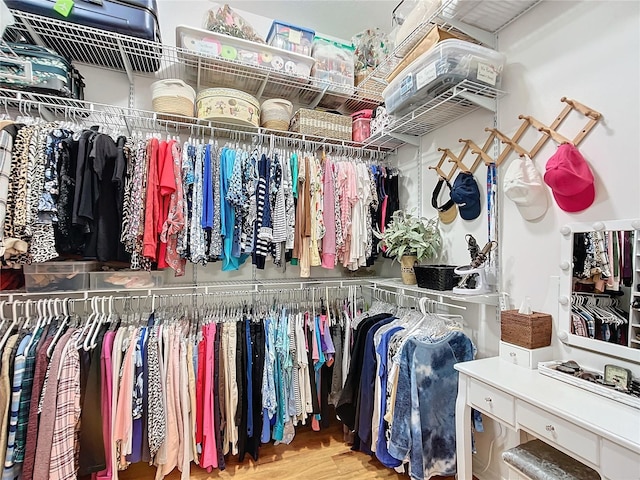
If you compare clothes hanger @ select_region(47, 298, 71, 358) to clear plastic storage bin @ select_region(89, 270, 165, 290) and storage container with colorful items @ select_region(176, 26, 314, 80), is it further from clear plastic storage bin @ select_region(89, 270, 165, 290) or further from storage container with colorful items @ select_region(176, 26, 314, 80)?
storage container with colorful items @ select_region(176, 26, 314, 80)

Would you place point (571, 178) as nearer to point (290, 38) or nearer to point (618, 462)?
point (618, 462)

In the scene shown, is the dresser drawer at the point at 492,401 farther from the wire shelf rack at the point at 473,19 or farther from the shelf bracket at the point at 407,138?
the wire shelf rack at the point at 473,19

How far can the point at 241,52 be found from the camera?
6.88 ft

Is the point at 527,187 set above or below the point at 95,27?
A: below

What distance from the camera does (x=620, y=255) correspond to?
1.26m

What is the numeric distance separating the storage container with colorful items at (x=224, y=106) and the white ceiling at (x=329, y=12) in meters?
0.99

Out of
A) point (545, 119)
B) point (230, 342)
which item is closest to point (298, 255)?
point (230, 342)

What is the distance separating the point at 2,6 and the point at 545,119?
8.62 ft

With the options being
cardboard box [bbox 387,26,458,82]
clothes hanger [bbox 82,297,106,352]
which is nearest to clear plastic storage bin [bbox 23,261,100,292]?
clothes hanger [bbox 82,297,106,352]

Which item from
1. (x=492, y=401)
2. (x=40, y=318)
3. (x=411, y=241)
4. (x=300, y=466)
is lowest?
(x=300, y=466)

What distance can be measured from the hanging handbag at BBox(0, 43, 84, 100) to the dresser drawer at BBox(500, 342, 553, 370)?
271cm

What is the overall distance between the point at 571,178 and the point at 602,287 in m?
0.48

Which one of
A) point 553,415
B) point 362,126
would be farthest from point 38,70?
point 553,415

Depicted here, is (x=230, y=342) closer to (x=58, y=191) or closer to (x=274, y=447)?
(x=274, y=447)
